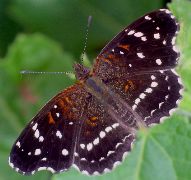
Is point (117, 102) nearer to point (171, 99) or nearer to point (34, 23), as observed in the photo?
point (171, 99)

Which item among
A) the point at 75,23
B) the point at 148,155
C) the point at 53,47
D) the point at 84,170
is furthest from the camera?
the point at 75,23

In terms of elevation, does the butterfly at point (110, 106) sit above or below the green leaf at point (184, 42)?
below

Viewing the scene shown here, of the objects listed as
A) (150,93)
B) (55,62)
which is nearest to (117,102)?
(150,93)

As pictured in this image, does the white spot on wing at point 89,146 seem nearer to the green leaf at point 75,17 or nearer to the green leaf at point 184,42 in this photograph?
the green leaf at point 184,42

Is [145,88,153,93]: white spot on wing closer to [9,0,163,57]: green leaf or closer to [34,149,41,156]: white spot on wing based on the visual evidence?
[34,149,41,156]: white spot on wing

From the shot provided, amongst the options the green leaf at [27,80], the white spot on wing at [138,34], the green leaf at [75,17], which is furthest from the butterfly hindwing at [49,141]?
the green leaf at [75,17]

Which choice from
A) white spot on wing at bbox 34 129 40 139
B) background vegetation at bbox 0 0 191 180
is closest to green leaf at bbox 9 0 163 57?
background vegetation at bbox 0 0 191 180
